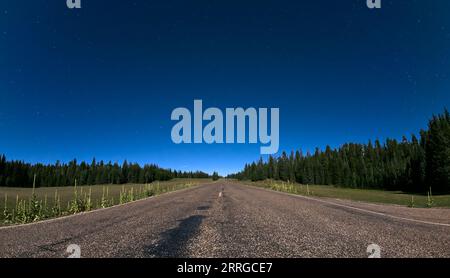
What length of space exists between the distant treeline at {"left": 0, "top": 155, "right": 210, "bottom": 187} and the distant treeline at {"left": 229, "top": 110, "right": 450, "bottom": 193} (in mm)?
82097

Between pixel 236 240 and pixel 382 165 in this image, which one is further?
pixel 382 165

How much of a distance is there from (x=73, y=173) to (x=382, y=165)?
163145 mm

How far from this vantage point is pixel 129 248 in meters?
7.62

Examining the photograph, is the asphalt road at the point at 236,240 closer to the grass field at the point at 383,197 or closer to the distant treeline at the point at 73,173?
the grass field at the point at 383,197

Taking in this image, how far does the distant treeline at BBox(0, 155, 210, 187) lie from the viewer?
384ft

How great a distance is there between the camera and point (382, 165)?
301ft

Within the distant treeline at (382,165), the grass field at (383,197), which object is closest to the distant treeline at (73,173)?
the distant treeline at (382,165)

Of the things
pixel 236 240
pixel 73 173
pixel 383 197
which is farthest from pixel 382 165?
pixel 73 173

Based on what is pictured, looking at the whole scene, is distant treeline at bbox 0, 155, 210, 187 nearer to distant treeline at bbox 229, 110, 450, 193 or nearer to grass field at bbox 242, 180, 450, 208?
distant treeline at bbox 229, 110, 450, 193

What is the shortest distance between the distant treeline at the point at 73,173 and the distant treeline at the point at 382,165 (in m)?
82.1

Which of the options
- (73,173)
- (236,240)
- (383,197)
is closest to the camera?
(236,240)

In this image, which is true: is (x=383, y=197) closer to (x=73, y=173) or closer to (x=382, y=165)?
(x=382, y=165)
